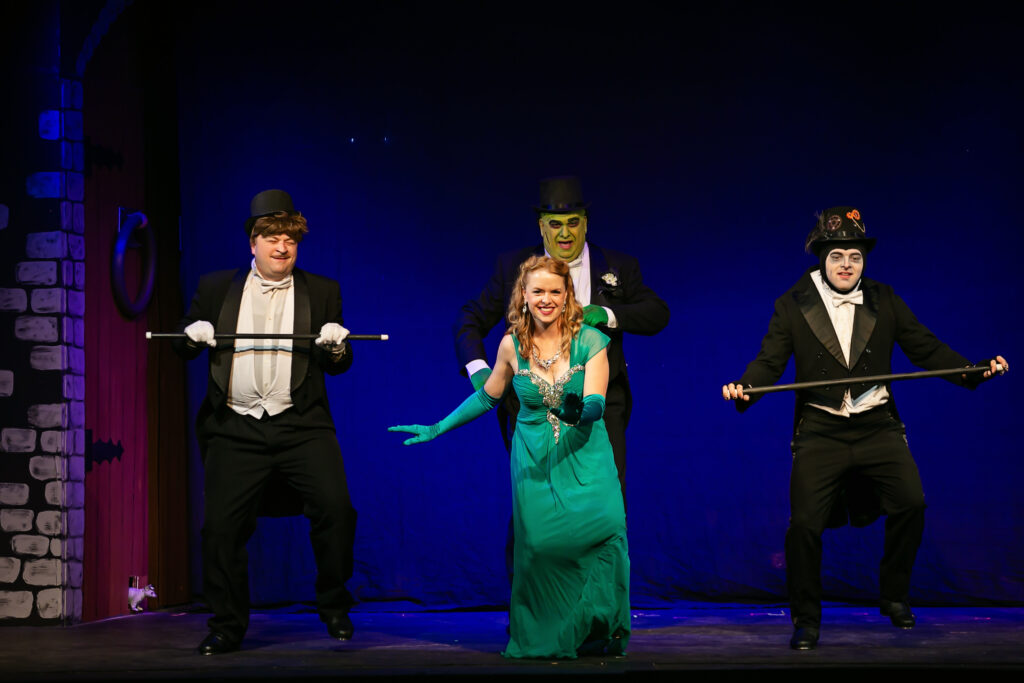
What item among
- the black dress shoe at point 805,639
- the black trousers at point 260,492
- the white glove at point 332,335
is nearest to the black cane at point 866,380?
the black dress shoe at point 805,639

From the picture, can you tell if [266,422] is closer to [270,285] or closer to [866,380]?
[270,285]

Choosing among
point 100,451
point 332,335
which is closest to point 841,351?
point 332,335

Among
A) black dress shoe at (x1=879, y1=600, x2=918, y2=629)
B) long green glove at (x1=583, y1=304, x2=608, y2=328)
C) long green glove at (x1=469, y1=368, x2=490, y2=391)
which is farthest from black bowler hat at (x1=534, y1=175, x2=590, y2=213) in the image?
black dress shoe at (x1=879, y1=600, x2=918, y2=629)

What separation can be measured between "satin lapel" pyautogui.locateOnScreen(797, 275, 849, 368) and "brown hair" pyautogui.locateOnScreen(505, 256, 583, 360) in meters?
1.02

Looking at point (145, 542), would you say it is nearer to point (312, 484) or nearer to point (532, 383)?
point (312, 484)

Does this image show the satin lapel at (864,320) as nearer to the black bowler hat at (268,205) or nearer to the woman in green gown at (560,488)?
the woman in green gown at (560,488)

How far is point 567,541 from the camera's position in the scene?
4.73 metres

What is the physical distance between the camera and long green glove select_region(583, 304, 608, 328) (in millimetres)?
5176

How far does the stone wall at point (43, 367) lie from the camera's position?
6.07m

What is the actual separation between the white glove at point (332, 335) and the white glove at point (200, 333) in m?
0.43

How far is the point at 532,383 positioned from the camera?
193 inches

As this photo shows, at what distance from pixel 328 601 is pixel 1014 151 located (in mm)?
4038

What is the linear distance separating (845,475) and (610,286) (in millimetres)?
1279

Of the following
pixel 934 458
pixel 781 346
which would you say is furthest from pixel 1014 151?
pixel 781 346
